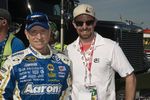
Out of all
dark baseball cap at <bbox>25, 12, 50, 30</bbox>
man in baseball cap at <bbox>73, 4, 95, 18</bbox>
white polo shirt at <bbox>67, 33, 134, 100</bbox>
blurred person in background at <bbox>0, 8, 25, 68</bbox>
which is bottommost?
white polo shirt at <bbox>67, 33, 134, 100</bbox>

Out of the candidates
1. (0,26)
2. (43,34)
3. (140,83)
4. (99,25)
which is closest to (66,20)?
(99,25)

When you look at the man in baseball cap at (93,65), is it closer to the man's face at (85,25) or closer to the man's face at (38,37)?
the man's face at (85,25)

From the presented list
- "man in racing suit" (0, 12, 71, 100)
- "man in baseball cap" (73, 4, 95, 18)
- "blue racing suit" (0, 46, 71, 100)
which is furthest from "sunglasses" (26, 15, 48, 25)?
"man in baseball cap" (73, 4, 95, 18)

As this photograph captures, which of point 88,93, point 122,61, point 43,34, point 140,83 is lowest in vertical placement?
point 140,83

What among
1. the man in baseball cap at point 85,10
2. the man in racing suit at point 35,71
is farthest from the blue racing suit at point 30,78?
the man in baseball cap at point 85,10

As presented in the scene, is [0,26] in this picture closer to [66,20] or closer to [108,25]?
[66,20]

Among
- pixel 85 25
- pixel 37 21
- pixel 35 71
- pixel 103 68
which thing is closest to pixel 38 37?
pixel 37 21

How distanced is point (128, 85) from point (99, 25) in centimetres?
546

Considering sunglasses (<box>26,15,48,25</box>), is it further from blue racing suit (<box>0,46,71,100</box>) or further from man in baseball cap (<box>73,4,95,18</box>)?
man in baseball cap (<box>73,4,95,18</box>)

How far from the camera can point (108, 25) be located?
8.66 metres

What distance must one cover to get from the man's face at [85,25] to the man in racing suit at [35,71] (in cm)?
53

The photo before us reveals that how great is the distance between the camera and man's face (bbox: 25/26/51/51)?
2564mm

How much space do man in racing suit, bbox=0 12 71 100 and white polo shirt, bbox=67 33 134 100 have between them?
18.3 inches

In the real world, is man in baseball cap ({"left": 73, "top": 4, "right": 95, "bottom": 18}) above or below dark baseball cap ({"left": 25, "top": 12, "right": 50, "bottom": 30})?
above
